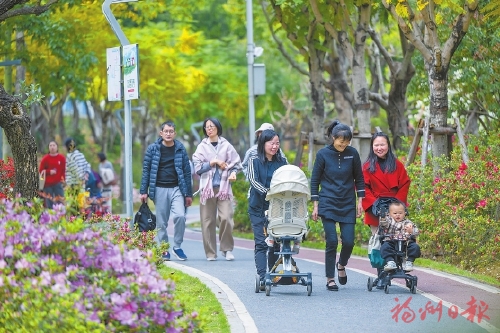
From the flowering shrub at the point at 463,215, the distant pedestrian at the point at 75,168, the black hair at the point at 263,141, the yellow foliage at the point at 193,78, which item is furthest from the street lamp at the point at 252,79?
the black hair at the point at 263,141

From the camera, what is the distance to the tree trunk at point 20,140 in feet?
40.6

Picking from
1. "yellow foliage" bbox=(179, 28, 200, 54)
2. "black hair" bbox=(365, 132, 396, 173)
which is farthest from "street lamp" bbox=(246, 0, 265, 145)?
"black hair" bbox=(365, 132, 396, 173)

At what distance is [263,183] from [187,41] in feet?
83.6

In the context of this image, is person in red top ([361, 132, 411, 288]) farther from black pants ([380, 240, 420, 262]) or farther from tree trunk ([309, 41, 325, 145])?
tree trunk ([309, 41, 325, 145])

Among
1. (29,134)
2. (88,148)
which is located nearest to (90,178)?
(29,134)

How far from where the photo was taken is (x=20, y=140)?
493 inches

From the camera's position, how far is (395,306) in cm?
1057

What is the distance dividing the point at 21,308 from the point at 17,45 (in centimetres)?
1776

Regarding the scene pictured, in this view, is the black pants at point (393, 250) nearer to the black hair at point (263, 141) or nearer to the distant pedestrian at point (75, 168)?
the black hair at point (263, 141)

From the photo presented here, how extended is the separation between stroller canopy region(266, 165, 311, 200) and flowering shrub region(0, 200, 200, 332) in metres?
4.15

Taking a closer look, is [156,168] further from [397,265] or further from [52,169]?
[52,169]

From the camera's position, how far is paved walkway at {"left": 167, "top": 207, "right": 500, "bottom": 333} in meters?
9.38

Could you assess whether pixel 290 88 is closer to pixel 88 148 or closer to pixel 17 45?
pixel 88 148

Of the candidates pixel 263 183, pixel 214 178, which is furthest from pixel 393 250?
pixel 214 178
